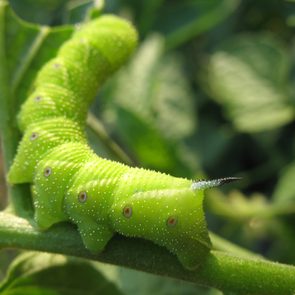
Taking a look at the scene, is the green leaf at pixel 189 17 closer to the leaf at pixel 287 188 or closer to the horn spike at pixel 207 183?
the leaf at pixel 287 188

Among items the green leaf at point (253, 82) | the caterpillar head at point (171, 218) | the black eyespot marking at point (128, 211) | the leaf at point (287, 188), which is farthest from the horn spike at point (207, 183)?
the green leaf at point (253, 82)

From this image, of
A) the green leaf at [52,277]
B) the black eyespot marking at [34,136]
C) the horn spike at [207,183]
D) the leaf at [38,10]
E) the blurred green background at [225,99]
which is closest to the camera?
the horn spike at [207,183]

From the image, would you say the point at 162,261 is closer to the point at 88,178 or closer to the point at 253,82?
the point at 88,178

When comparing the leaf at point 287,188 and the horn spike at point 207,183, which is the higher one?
the horn spike at point 207,183

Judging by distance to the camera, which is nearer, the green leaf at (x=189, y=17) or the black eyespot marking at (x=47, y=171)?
the black eyespot marking at (x=47, y=171)

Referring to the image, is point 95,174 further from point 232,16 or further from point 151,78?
point 232,16

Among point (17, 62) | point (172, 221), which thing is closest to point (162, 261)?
point (172, 221)

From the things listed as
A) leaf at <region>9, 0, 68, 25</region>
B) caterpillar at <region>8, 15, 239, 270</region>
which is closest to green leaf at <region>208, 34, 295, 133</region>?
leaf at <region>9, 0, 68, 25</region>

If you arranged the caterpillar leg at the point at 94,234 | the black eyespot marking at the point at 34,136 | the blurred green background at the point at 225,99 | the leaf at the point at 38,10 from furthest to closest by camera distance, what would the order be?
the leaf at the point at 38,10 < the blurred green background at the point at 225,99 < the black eyespot marking at the point at 34,136 < the caterpillar leg at the point at 94,234

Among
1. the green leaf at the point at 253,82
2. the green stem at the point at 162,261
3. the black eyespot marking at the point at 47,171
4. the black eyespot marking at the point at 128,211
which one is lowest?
the green leaf at the point at 253,82

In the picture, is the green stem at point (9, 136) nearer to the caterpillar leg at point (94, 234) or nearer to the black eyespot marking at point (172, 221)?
the caterpillar leg at point (94, 234)
